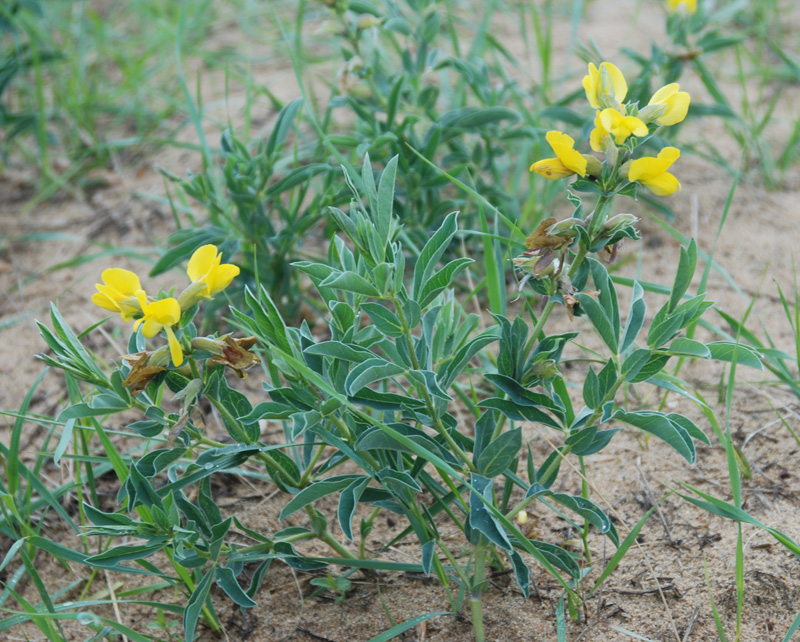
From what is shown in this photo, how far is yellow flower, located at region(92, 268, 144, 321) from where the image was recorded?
1059 mm

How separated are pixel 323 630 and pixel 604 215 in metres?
0.88

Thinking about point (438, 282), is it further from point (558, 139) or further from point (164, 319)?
point (164, 319)

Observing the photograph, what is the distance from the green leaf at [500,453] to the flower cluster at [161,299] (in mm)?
489

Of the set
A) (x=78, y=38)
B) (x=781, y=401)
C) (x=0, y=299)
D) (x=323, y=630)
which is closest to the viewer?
(x=323, y=630)

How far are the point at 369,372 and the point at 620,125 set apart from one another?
1.58 ft

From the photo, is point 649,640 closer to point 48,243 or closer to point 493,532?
point 493,532

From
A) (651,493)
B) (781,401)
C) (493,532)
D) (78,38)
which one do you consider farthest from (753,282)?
(78,38)

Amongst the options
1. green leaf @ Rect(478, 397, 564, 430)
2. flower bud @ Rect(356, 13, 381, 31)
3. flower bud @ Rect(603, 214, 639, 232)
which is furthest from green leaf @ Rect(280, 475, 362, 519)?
flower bud @ Rect(356, 13, 381, 31)

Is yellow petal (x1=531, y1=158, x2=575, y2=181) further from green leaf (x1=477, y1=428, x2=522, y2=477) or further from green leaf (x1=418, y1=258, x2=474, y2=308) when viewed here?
green leaf (x1=477, y1=428, x2=522, y2=477)

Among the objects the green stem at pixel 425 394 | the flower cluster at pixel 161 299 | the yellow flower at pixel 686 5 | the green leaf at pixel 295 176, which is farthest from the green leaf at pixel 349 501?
the yellow flower at pixel 686 5

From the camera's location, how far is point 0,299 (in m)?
2.36

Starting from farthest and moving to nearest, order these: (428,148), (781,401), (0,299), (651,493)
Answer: (0,299)
(428,148)
(781,401)
(651,493)

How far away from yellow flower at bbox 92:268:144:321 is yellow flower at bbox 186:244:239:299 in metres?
0.08

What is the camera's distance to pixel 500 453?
1.24 meters
